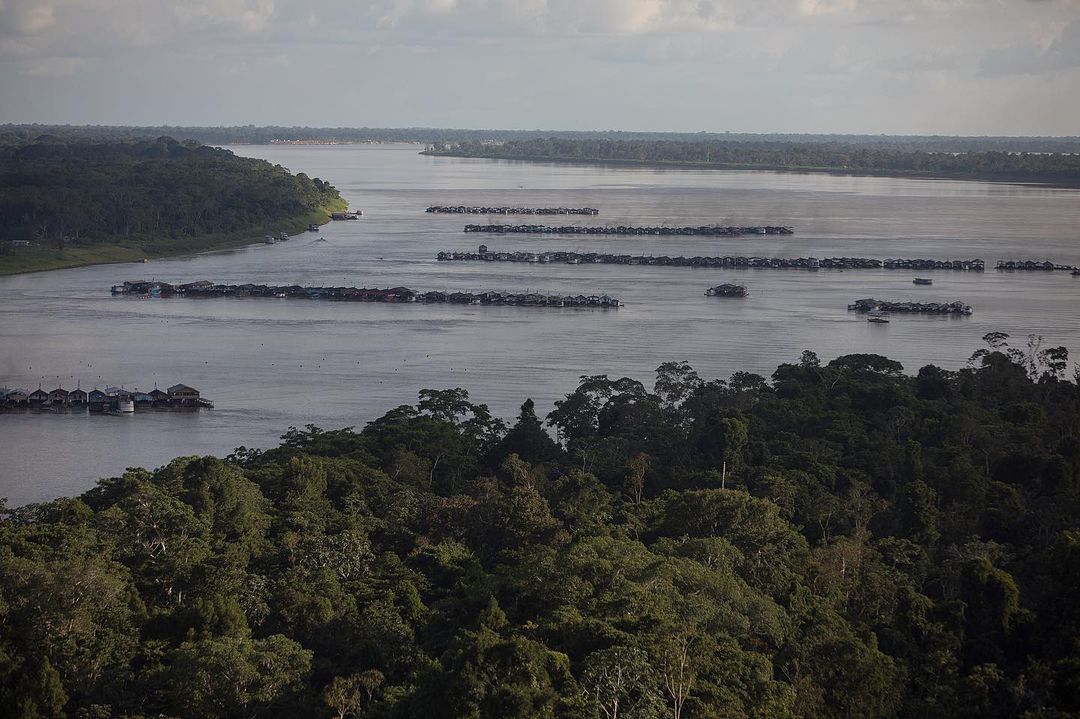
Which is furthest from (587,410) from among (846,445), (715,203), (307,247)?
(715,203)

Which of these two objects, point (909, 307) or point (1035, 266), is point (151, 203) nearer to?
point (909, 307)

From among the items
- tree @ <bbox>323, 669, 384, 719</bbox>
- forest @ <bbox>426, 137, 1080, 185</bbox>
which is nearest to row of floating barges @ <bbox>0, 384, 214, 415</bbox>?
tree @ <bbox>323, 669, 384, 719</bbox>

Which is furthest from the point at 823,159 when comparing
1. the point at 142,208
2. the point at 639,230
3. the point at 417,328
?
the point at 417,328

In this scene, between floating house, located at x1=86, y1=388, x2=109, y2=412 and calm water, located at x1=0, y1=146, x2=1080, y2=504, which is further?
floating house, located at x1=86, y1=388, x2=109, y2=412

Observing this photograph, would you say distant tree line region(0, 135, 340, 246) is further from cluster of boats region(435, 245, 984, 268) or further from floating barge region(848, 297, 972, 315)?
floating barge region(848, 297, 972, 315)

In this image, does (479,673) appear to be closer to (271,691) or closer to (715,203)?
(271,691)

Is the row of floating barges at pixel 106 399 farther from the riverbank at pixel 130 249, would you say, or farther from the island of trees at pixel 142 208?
the island of trees at pixel 142 208
